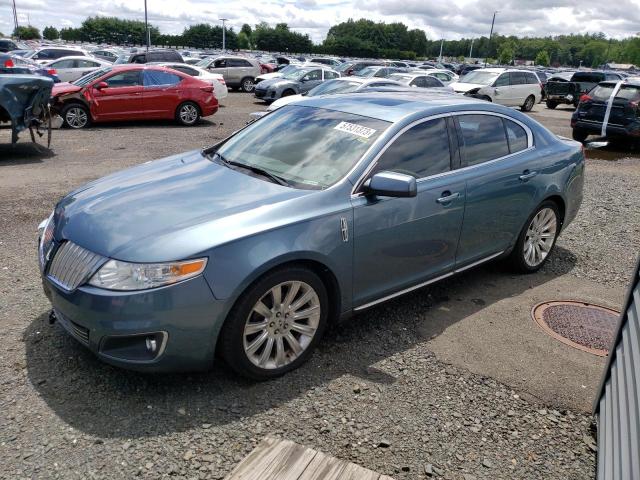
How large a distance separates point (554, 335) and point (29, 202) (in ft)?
20.1

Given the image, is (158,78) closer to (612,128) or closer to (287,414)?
(612,128)

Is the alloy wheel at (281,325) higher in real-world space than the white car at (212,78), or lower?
lower

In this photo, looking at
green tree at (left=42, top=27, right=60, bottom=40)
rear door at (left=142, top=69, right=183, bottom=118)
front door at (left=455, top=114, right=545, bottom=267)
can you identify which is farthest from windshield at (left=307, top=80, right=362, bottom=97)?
green tree at (left=42, top=27, right=60, bottom=40)

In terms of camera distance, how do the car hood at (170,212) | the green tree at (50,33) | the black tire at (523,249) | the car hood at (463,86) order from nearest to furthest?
the car hood at (170,212), the black tire at (523,249), the car hood at (463,86), the green tree at (50,33)

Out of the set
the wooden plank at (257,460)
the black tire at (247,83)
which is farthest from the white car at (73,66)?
the wooden plank at (257,460)

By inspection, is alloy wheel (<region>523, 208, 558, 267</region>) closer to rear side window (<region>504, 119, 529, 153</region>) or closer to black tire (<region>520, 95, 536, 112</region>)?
rear side window (<region>504, 119, 529, 153</region>)

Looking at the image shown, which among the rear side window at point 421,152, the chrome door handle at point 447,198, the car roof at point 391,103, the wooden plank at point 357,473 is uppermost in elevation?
the car roof at point 391,103

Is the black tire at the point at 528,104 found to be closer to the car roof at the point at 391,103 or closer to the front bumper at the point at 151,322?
the car roof at the point at 391,103

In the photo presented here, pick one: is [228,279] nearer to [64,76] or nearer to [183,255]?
[183,255]

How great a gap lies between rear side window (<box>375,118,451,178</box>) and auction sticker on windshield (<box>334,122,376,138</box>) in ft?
0.63

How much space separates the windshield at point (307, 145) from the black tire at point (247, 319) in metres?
0.62

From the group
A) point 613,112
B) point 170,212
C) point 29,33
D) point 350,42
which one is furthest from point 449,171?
point 29,33

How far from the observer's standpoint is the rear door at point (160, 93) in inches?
533

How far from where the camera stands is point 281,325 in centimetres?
330
